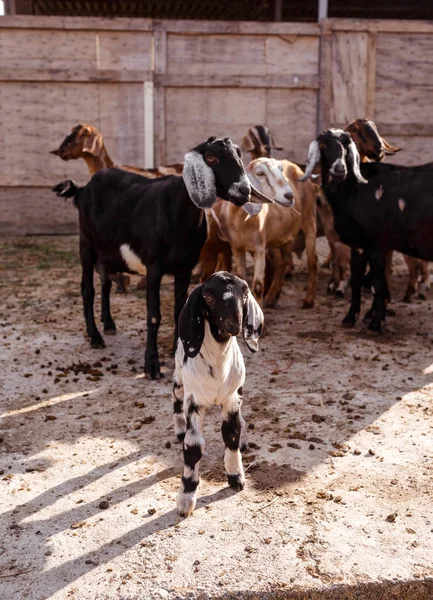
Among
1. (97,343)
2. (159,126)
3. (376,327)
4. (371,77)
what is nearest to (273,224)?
(376,327)

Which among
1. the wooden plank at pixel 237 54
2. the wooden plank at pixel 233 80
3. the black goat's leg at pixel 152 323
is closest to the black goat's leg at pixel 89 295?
the black goat's leg at pixel 152 323

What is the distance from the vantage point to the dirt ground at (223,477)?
3072 millimetres

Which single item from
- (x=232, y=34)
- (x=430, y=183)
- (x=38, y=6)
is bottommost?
(x=430, y=183)

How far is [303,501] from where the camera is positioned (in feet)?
12.2

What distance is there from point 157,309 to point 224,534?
2.74 meters

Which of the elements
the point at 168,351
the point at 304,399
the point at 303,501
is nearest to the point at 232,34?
the point at 168,351

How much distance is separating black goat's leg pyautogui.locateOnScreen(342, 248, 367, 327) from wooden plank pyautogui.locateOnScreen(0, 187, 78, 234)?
7573mm

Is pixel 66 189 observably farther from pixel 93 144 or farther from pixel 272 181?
pixel 93 144

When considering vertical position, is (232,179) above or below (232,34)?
below

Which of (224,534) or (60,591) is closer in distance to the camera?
(60,591)

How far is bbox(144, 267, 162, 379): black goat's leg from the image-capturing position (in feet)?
18.7

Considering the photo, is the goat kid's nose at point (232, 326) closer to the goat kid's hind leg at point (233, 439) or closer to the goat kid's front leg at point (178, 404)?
the goat kid's hind leg at point (233, 439)

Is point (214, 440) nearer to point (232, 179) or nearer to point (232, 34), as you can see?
point (232, 179)

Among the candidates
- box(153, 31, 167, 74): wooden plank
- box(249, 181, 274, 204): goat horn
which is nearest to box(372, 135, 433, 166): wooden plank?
box(153, 31, 167, 74): wooden plank
